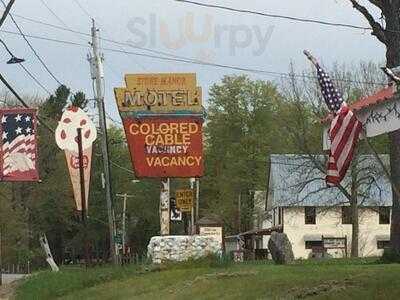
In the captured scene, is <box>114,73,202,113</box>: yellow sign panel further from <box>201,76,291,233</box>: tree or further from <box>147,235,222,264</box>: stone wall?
<box>201,76,291,233</box>: tree

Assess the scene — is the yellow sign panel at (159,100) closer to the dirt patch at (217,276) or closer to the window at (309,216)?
the dirt patch at (217,276)

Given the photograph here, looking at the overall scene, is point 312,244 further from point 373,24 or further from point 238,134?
point 373,24

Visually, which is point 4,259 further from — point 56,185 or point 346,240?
point 346,240

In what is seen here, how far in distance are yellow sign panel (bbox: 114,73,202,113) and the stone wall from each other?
4210 mm

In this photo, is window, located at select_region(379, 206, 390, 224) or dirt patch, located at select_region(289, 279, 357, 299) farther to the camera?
window, located at select_region(379, 206, 390, 224)

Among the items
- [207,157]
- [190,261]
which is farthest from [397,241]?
[207,157]

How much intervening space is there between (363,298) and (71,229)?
7143 cm

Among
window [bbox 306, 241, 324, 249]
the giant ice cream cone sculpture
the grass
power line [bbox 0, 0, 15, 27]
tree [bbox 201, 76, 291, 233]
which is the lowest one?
the grass

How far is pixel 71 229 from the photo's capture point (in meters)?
81.8

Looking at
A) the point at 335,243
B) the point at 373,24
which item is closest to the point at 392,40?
the point at 373,24

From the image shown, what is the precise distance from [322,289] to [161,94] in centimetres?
1403

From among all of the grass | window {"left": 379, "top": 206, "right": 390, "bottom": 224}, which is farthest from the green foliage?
the grass

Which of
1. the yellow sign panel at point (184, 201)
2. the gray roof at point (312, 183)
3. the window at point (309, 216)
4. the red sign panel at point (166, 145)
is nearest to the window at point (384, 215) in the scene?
the gray roof at point (312, 183)

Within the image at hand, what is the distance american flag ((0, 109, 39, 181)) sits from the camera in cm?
2436
